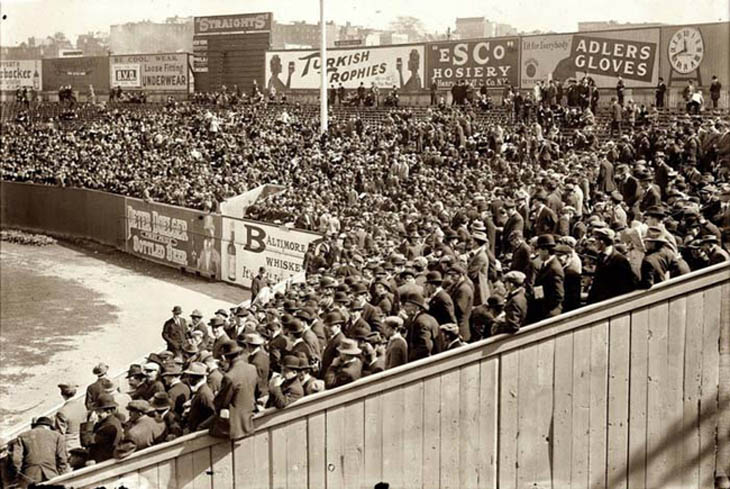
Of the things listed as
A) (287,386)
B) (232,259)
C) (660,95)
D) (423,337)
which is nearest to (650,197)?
(423,337)

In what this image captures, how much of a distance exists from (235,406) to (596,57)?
88.9ft

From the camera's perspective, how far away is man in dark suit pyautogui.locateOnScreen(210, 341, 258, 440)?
28.3 feet

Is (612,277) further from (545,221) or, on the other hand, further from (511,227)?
(511,227)

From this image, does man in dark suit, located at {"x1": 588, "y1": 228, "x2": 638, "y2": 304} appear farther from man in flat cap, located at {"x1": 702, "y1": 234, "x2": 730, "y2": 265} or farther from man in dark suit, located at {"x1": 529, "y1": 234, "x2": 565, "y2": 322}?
man in flat cap, located at {"x1": 702, "y1": 234, "x2": 730, "y2": 265}

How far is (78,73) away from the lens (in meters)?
57.0

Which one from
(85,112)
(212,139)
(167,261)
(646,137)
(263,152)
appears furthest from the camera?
(85,112)

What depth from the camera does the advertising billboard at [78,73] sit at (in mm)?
55188

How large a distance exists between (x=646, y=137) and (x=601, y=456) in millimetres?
10996

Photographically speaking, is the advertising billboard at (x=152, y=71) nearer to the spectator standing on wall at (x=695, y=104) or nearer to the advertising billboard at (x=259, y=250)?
the advertising billboard at (x=259, y=250)

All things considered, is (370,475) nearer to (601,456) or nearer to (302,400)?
(302,400)

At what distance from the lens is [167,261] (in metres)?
31.4

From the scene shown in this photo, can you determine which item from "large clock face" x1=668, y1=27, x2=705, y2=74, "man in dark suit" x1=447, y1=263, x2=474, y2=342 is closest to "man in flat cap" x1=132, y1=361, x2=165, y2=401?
"man in dark suit" x1=447, y1=263, x2=474, y2=342

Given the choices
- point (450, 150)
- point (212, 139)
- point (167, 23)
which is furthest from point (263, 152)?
point (167, 23)

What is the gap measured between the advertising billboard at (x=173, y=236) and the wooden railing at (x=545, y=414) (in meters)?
20.0
